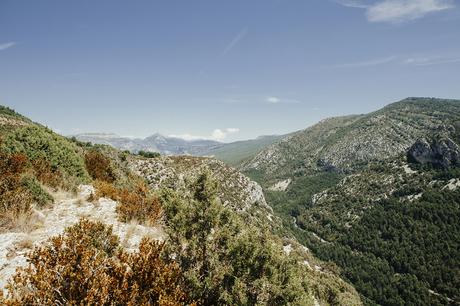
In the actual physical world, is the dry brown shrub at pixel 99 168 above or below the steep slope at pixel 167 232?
above

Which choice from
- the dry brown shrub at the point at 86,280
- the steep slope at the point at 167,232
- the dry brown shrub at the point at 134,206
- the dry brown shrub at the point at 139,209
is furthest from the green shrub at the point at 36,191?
the dry brown shrub at the point at 86,280

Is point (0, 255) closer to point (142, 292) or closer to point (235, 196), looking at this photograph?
point (142, 292)

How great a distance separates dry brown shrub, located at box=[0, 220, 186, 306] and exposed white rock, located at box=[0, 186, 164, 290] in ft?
2.74

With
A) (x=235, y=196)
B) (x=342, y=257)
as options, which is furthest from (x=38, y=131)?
(x=342, y=257)

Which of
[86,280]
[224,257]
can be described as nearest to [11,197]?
[86,280]

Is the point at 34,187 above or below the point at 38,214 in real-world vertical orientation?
above

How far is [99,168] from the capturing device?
1041 inches

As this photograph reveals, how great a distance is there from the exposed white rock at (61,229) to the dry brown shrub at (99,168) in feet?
24.5

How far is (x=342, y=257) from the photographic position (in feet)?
620

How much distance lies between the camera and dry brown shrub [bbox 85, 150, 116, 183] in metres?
25.6

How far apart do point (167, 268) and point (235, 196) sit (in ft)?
314

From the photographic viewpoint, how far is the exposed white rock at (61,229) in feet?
30.0

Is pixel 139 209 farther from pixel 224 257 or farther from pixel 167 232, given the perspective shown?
pixel 224 257

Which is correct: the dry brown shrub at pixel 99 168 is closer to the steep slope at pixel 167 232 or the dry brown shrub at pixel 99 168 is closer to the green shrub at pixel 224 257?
the steep slope at pixel 167 232
